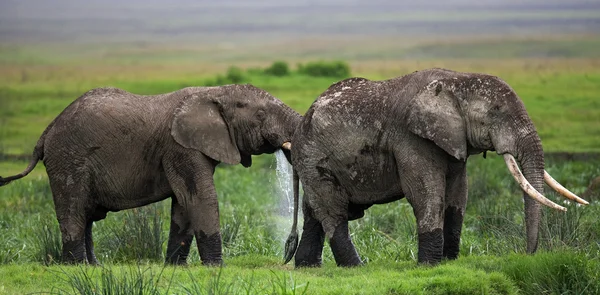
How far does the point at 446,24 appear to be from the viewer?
8744 cm

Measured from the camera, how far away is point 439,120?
1321cm

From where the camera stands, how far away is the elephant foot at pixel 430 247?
43.8 feet

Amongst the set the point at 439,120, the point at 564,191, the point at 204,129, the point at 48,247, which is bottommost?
the point at 48,247

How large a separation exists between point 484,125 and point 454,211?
125 centimetres

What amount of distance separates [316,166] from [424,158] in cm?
143

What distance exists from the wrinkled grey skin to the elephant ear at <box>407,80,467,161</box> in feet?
0.03

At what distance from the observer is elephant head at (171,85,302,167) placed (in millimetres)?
14641

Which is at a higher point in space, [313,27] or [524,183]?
[313,27]

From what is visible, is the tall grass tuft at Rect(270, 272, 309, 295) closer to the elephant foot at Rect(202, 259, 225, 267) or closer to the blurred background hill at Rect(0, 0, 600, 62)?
the elephant foot at Rect(202, 259, 225, 267)

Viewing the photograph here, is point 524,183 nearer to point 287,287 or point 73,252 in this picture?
point 287,287

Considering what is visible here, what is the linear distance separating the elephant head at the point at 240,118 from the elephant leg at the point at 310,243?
0.88 m

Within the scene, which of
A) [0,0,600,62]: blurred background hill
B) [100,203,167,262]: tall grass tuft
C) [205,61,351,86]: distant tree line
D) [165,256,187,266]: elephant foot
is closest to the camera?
[165,256,187,266]: elephant foot

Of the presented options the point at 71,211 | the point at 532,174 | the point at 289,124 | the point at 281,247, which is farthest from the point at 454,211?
the point at 71,211

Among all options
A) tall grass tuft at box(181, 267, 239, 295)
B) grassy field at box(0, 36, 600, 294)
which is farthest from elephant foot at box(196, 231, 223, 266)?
tall grass tuft at box(181, 267, 239, 295)
